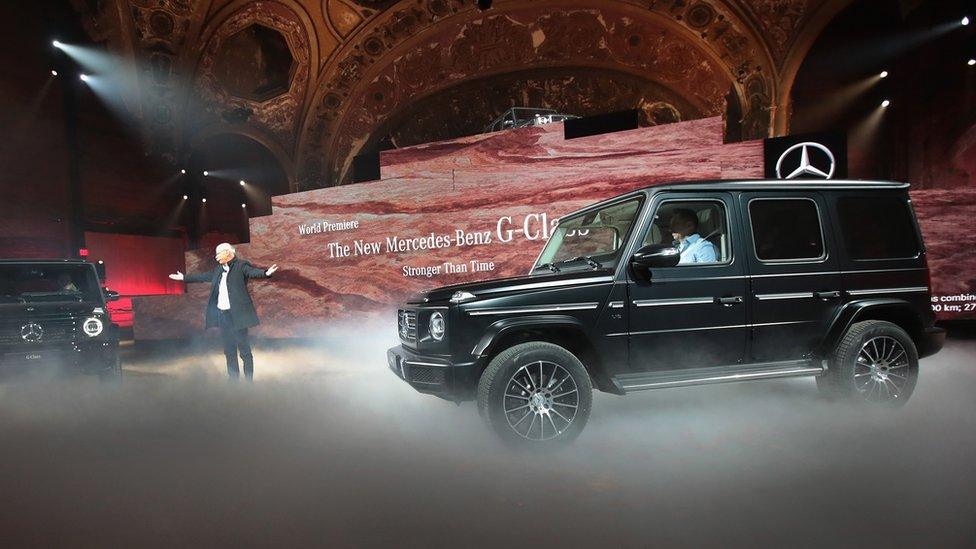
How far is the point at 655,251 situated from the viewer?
3.28m

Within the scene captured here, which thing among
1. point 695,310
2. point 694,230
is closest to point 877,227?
point 694,230

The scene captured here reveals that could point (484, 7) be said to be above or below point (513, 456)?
above

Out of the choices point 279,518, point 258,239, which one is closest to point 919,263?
point 279,518

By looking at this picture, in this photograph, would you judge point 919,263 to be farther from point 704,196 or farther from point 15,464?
point 15,464

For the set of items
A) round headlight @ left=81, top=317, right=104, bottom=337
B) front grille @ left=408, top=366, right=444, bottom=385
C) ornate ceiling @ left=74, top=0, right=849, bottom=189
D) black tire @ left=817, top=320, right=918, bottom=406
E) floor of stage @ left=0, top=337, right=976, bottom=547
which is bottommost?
floor of stage @ left=0, top=337, right=976, bottom=547

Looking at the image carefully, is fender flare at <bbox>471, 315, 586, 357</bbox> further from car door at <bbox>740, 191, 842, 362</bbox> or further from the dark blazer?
the dark blazer

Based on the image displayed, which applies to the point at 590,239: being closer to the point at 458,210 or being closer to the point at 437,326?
the point at 437,326

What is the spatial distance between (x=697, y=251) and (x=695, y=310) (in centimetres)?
55

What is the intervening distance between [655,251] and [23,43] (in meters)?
18.1

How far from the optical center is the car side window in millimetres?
3746

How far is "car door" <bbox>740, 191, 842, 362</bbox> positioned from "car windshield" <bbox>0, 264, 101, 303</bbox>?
7.13 metres

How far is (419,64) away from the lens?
62.0 feet

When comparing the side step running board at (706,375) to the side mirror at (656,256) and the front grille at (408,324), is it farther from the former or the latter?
the front grille at (408,324)

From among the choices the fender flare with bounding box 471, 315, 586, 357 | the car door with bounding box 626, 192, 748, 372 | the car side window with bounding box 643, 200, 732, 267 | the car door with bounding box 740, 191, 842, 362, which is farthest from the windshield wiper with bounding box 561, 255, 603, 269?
the car door with bounding box 740, 191, 842, 362
